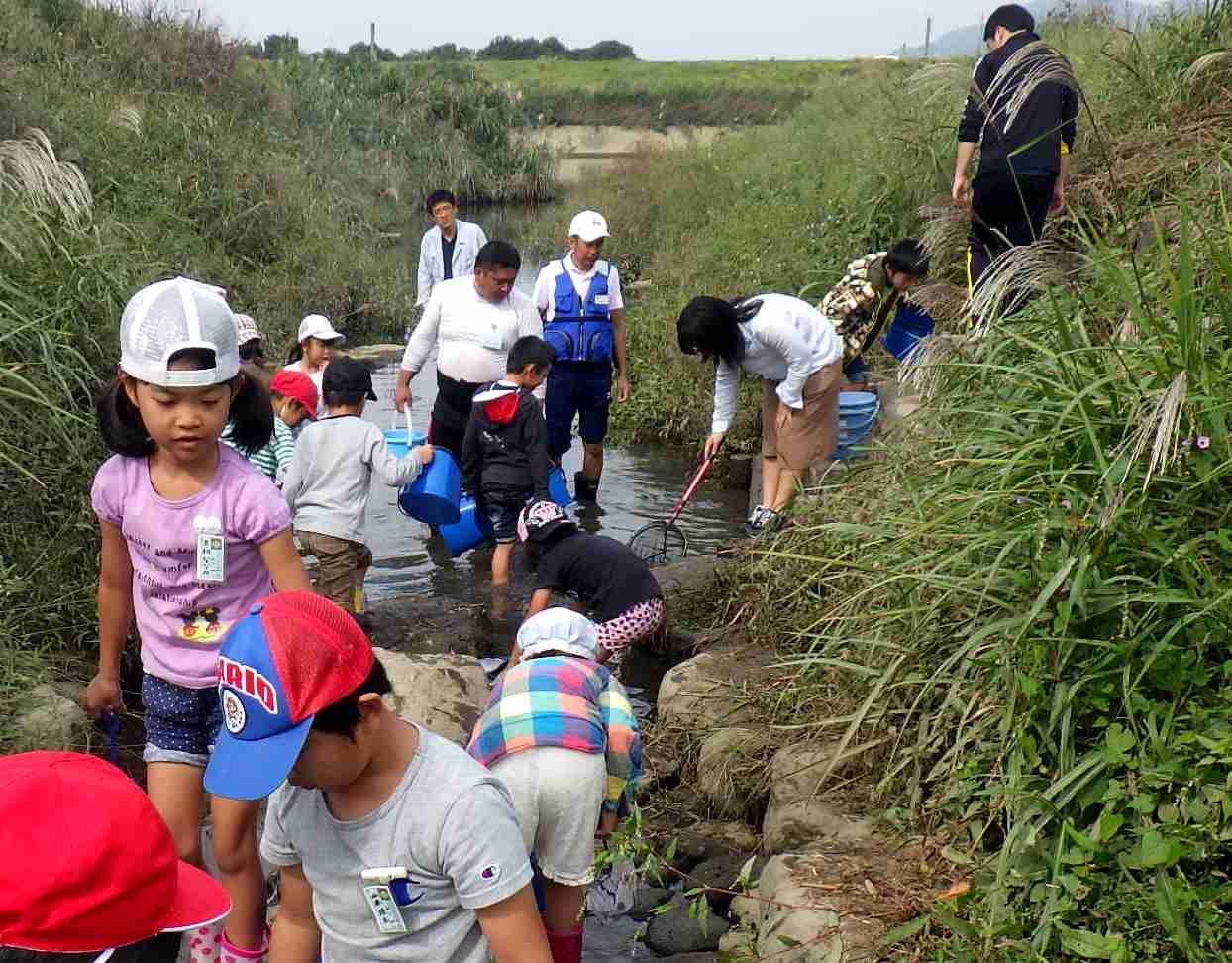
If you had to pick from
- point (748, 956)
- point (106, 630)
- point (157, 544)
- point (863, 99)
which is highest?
point (863, 99)

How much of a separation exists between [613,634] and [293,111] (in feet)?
68.0

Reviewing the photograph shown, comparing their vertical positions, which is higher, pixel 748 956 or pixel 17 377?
pixel 17 377

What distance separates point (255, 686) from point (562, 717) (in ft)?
4.44

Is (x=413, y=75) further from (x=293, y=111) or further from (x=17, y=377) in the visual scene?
(x=17, y=377)

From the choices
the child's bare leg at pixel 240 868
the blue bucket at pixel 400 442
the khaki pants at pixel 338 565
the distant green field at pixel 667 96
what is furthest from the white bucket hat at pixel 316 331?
the distant green field at pixel 667 96

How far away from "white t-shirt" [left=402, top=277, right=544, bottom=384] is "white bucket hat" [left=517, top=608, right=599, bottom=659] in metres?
3.65

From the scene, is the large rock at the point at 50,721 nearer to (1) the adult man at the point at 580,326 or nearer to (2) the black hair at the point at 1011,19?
(1) the adult man at the point at 580,326

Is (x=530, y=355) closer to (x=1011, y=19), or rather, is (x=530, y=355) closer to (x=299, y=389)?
(x=299, y=389)

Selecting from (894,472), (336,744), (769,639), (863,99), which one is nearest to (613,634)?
(769,639)

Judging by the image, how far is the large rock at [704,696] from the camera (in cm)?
483

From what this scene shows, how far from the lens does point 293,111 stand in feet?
77.8

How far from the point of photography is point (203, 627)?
325cm

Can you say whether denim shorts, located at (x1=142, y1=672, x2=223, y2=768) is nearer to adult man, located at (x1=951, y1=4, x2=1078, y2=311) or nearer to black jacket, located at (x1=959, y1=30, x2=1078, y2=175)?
adult man, located at (x1=951, y1=4, x2=1078, y2=311)

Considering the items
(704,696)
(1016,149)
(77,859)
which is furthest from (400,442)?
(77,859)
